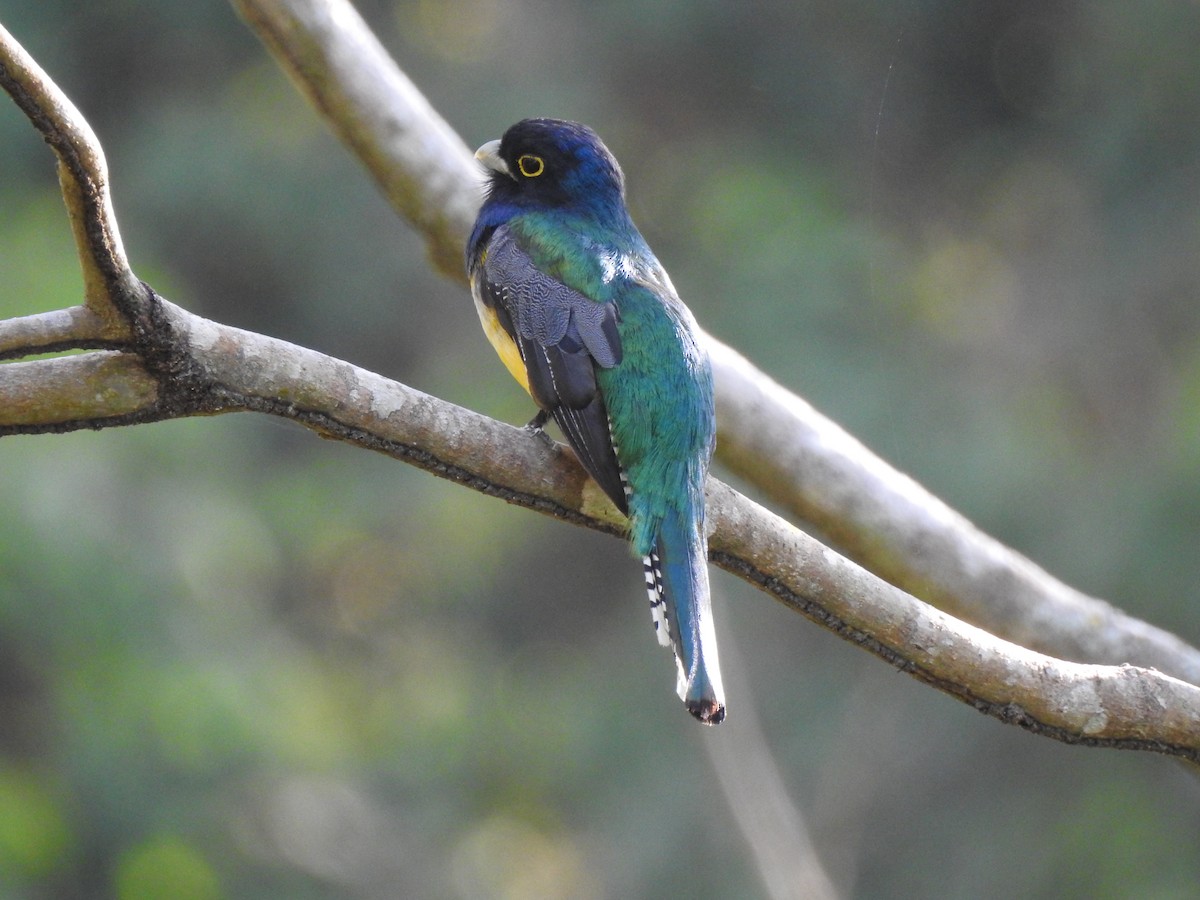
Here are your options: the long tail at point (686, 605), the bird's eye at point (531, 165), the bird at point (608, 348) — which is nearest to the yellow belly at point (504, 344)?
the bird at point (608, 348)

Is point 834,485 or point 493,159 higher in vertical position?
point 493,159

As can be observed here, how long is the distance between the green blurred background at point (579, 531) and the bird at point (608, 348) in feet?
12.1

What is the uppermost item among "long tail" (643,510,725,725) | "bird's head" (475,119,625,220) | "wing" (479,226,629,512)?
"bird's head" (475,119,625,220)

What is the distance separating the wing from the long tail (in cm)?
15

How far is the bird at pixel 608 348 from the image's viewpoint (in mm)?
3674

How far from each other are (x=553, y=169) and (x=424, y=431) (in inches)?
69.9

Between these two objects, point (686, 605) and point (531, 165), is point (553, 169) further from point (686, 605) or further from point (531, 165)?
point (686, 605)

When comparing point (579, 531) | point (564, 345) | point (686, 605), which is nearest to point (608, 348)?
point (564, 345)

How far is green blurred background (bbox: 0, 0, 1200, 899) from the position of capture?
8.51m

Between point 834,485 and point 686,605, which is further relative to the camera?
point 834,485

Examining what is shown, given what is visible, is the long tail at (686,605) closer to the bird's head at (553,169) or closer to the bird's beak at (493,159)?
the bird's head at (553,169)

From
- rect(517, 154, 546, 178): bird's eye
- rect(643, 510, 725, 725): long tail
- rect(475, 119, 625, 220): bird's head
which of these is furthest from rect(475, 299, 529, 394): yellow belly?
rect(643, 510, 725, 725): long tail

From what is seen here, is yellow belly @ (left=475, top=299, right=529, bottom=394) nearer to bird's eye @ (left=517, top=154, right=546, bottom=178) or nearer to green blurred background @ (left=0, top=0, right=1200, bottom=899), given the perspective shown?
bird's eye @ (left=517, top=154, right=546, bottom=178)

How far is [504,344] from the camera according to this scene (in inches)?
170
